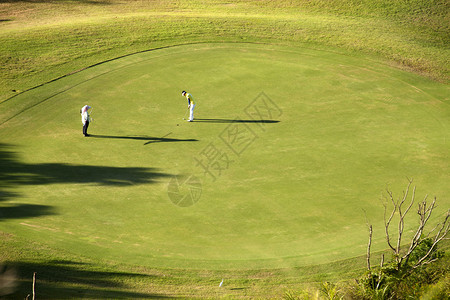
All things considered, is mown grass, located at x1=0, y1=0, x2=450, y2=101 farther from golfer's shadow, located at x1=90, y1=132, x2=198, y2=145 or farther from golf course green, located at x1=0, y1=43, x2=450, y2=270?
golfer's shadow, located at x1=90, y1=132, x2=198, y2=145

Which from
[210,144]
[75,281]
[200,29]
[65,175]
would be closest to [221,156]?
[210,144]

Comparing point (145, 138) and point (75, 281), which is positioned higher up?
point (145, 138)

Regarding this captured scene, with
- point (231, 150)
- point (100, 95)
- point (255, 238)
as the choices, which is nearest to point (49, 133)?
point (100, 95)

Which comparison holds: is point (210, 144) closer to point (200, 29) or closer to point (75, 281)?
point (75, 281)

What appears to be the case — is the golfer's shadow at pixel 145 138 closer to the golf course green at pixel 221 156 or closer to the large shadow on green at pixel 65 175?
the golf course green at pixel 221 156

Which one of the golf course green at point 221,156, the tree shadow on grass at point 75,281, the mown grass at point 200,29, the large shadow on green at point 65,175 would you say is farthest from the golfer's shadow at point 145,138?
the tree shadow on grass at point 75,281

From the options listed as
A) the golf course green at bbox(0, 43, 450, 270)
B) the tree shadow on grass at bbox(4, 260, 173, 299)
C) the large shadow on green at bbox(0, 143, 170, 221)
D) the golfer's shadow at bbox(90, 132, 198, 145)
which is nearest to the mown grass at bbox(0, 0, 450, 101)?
the golf course green at bbox(0, 43, 450, 270)

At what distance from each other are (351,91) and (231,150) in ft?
29.4

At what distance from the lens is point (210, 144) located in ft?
72.7

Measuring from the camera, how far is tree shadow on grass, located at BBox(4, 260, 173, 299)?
1364cm

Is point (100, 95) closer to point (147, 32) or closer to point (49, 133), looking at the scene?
point (49, 133)

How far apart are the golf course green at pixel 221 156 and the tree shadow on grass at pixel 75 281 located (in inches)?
27.1

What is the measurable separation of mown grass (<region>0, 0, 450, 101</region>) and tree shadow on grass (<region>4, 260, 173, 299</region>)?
14742mm

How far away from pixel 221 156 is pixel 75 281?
8.69 m
